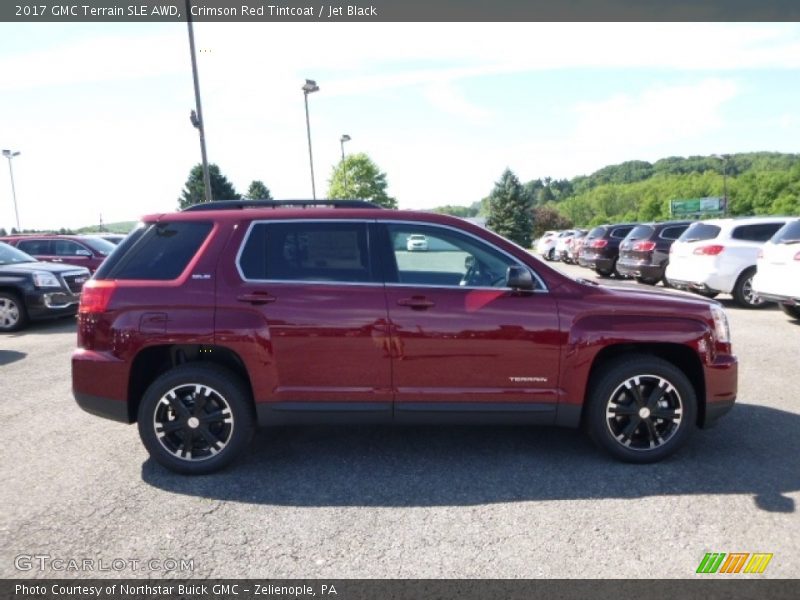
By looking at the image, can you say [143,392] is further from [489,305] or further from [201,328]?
[489,305]

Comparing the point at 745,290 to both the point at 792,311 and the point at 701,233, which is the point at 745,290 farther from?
the point at 701,233

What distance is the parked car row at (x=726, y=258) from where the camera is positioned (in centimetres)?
885

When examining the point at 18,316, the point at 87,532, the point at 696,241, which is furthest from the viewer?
the point at 696,241

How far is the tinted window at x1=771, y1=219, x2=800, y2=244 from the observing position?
8.70 metres

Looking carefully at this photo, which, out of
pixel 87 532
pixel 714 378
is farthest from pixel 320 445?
pixel 714 378

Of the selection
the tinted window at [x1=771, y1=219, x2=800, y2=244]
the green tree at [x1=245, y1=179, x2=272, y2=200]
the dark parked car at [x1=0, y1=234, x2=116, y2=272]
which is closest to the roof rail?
the tinted window at [x1=771, y1=219, x2=800, y2=244]

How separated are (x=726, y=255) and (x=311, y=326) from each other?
32.0 ft

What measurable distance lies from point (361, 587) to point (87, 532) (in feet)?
5.52

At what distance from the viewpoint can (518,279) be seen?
3.90 metres

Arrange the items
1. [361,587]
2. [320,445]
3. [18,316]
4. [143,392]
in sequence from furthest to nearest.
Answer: [18,316], [320,445], [143,392], [361,587]

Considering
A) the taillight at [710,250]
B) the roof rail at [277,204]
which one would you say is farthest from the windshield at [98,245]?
the taillight at [710,250]

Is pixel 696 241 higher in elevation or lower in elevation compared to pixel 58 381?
higher

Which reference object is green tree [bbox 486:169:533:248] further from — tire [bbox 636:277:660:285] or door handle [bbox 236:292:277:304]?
door handle [bbox 236:292:277:304]

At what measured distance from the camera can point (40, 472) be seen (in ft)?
13.7
